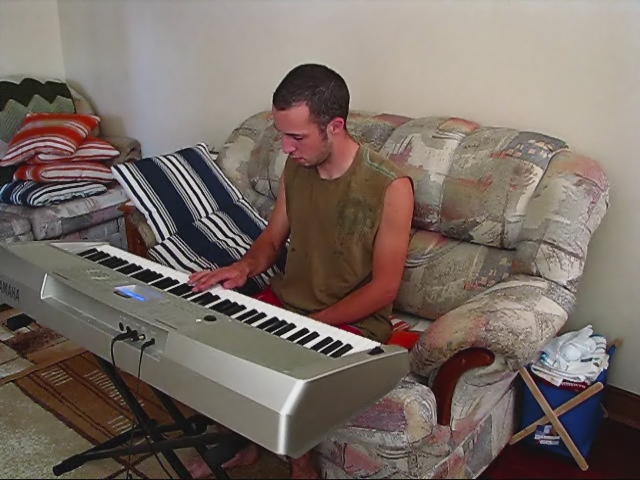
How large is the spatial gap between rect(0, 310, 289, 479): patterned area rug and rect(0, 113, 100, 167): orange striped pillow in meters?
0.87

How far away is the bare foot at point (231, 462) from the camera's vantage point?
4.49 ft

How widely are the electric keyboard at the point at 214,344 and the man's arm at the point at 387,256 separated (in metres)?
0.33

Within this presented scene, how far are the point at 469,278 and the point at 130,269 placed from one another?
41.5 inches

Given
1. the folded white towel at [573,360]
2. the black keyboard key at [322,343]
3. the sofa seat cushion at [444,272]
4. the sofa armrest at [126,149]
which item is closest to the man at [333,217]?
the sofa seat cushion at [444,272]

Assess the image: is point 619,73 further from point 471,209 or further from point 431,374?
point 431,374

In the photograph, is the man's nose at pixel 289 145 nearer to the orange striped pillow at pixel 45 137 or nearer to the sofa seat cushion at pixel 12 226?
the sofa seat cushion at pixel 12 226

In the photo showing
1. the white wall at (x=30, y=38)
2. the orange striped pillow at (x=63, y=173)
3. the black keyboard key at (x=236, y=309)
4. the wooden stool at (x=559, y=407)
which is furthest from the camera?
the white wall at (x=30, y=38)

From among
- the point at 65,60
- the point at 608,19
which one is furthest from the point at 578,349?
→ the point at 65,60

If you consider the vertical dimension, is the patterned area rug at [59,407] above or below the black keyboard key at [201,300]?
below

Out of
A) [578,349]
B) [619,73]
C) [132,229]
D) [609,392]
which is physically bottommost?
[609,392]

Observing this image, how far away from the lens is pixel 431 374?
177 centimetres

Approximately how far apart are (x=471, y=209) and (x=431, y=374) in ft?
1.97

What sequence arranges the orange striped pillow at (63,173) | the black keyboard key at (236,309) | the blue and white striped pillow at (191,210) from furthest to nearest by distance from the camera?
the orange striped pillow at (63,173) → the blue and white striped pillow at (191,210) → the black keyboard key at (236,309)

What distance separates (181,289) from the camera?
1683mm
